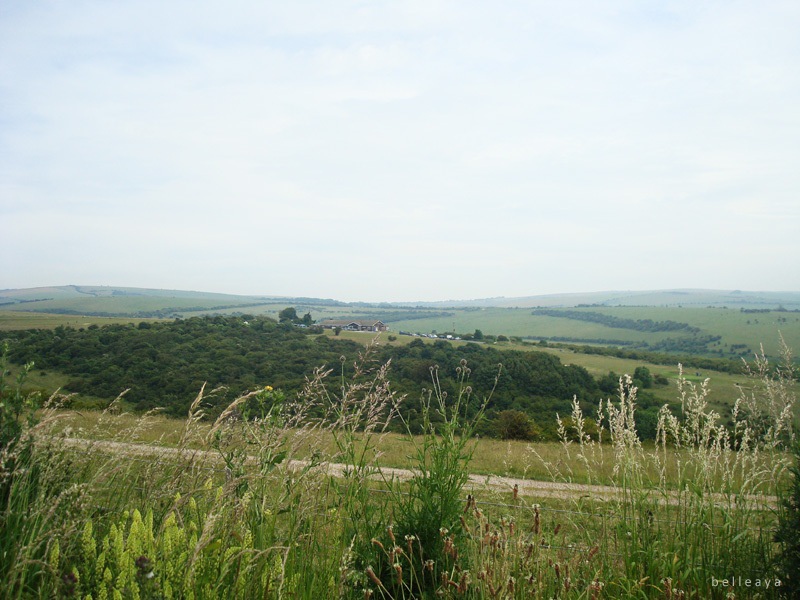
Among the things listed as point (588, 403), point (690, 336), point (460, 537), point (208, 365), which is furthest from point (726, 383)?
point (690, 336)

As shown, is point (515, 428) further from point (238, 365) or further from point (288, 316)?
point (288, 316)

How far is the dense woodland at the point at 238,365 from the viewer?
30703 millimetres

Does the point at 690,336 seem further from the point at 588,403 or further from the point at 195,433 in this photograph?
the point at 195,433

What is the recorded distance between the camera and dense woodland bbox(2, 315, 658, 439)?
30703 mm

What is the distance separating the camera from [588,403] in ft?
102

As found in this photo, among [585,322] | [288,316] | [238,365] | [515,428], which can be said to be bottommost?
[585,322]

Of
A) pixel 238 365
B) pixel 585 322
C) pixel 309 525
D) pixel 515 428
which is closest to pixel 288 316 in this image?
pixel 238 365

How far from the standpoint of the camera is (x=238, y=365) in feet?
118

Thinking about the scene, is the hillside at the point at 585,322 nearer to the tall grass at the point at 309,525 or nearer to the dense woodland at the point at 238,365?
the dense woodland at the point at 238,365

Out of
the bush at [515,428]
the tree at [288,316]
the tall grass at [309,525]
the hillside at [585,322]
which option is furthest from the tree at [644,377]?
Result: the tree at [288,316]

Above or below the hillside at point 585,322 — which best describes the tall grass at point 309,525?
above

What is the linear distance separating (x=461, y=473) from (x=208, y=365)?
117 ft

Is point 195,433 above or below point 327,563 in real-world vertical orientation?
above

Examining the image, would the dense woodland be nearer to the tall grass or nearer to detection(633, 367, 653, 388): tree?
detection(633, 367, 653, 388): tree
